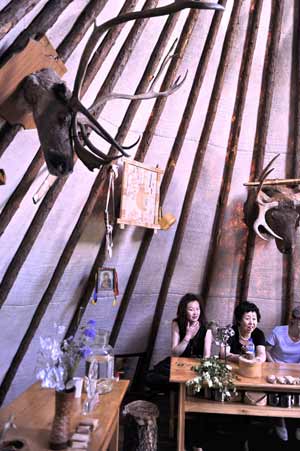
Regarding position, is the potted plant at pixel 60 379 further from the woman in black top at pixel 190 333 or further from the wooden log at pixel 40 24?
the woman in black top at pixel 190 333

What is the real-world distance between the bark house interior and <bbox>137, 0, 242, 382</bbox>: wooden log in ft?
0.04

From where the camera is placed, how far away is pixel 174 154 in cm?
345

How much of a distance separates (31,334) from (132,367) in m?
1.72

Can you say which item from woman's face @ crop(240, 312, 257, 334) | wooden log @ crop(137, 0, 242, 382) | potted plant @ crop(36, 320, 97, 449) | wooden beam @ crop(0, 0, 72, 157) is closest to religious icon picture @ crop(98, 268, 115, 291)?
wooden log @ crop(137, 0, 242, 382)

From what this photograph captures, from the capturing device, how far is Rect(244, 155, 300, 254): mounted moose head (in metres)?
3.55

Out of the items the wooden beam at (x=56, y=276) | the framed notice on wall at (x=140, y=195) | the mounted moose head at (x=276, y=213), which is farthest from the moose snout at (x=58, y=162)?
the mounted moose head at (x=276, y=213)

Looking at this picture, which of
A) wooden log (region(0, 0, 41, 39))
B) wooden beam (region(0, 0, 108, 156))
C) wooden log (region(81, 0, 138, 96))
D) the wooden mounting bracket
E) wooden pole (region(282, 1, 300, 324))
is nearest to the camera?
wooden log (region(0, 0, 41, 39))

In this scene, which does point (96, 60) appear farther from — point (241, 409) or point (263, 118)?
point (241, 409)

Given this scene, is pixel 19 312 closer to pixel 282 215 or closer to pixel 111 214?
pixel 111 214

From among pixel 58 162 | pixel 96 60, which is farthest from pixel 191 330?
pixel 96 60

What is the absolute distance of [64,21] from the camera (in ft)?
7.27

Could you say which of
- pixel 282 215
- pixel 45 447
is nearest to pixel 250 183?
pixel 282 215

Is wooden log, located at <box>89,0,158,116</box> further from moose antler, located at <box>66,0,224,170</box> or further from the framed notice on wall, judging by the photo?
the framed notice on wall

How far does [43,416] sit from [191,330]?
165 cm
